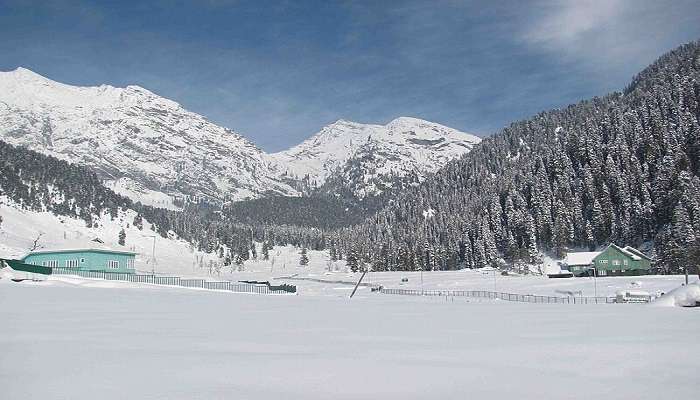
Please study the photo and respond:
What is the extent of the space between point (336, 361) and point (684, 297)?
29.8 metres

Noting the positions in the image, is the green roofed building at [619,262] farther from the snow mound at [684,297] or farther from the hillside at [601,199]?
the snow mound at [684,297]

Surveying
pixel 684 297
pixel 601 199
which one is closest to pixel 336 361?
pixel 684 297

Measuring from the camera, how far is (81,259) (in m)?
95.4

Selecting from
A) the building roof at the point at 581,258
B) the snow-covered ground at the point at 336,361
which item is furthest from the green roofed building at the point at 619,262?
the snow-covered ground at the point at 336,361

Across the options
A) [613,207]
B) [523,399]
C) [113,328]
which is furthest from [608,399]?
[613,207]

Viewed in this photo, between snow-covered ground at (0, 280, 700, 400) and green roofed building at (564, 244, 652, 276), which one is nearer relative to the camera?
snow-covered ground at (0, 280, 700, 400)

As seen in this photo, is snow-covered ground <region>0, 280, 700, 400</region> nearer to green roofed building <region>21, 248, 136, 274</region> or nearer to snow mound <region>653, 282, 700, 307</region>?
snow mound <region>653, 282, 700, 307</region>

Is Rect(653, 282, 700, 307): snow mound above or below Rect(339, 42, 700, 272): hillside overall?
below

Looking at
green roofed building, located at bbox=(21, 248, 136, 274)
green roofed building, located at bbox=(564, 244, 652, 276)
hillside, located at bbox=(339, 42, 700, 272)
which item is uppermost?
hillside, located at bbox=(339, 42, 700, 272)

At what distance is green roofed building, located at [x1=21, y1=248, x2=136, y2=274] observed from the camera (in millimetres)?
93312

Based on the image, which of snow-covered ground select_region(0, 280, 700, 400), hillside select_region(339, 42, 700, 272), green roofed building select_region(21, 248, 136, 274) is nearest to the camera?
snow-covered ground select_region(0, 280, 700, 400)

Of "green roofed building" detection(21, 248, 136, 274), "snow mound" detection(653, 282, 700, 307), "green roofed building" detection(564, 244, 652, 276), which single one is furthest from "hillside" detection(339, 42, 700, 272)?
"green roofed building" detection(21, 248, 136, 274)

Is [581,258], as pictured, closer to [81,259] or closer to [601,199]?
[601,199]

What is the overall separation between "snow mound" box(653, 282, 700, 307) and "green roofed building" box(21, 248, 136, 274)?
88634 millimetres
